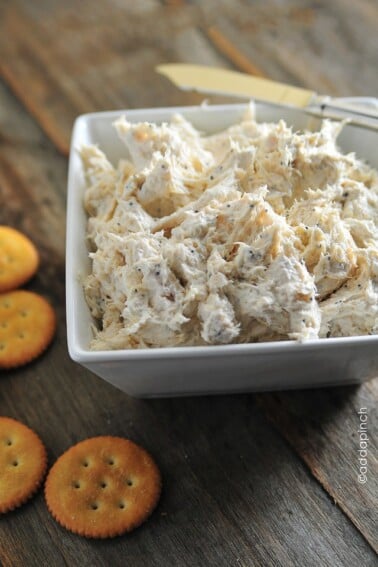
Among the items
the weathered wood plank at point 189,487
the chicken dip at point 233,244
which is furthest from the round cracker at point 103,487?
the chicken dip at point 233,244

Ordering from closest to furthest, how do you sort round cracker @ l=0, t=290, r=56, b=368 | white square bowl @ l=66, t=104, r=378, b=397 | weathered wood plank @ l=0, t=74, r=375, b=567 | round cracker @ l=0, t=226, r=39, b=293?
white square bowl @ l=66, t=104, r=378, b=397, weathered wood plank @ l=0, t=74, r=375, b=567, round cracker @ l=0, t=290, r=56, b=368, round cracker @ l=0, t=226, r=39, b=293

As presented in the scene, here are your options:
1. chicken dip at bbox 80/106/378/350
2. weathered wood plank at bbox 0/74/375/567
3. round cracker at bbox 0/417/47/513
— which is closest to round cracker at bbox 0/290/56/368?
weathered wood plank at bbox 0/74/375/567

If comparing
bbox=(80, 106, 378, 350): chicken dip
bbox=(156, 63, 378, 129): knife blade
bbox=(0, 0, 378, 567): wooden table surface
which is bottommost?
bbox=(0, 0, 378, 567): wooden table surface

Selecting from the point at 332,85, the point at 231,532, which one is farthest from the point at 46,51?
the point at 231,532

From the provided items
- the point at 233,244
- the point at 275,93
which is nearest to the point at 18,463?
the point at 233,244

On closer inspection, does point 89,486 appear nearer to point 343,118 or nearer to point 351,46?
point 343,118

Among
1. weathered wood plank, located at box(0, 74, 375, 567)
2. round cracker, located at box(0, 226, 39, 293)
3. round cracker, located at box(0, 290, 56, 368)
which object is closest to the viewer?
weathered wood plank, located at box(0, 74, 375, 567)

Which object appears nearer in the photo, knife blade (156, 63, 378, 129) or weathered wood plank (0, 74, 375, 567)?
weathered wood plank (0, 74, 375, 567)

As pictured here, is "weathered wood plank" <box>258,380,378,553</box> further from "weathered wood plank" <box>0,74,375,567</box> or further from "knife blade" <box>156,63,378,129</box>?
"knife blade" <box>156,63,378,129</box>
